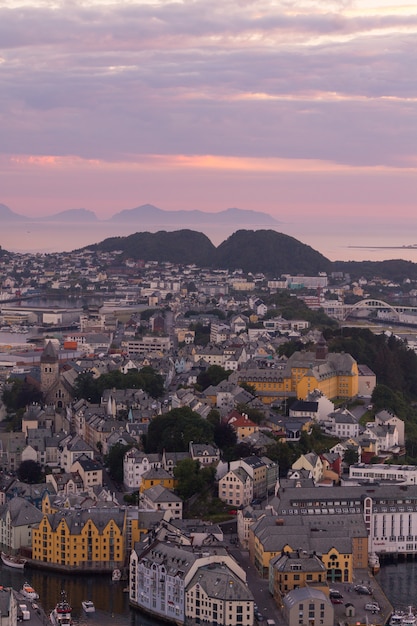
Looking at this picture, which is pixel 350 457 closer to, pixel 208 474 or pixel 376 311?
pixel 208 474

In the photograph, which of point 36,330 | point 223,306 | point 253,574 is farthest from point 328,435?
point 223,306

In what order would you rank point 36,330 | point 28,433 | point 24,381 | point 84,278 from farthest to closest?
point 84,278 → point 36,330 → point 24,381 → point 28,433

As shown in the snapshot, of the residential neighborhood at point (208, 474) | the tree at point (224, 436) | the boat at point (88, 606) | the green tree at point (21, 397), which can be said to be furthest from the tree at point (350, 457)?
the green tree at point (21, 397)

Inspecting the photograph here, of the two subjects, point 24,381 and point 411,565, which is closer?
point 411,565

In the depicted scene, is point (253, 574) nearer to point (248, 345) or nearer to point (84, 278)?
point (248, 345)

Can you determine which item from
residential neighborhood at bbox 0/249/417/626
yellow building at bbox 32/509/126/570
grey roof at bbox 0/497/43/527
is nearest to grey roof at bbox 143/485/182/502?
residential neighborhood at bbox 0/249/417/626

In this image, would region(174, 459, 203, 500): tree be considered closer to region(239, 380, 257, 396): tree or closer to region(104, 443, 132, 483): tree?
region(104, 443, 132, 483): tree

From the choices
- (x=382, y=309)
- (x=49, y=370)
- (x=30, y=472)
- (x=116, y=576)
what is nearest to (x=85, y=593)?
(x=116, y=576)
